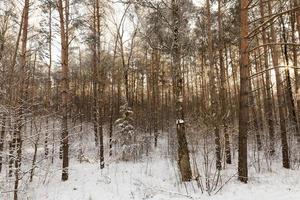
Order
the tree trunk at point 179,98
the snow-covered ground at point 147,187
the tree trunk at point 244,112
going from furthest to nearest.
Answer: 1. the tree trunk at point 179,98
2. the tree trunk at point 244,112
3. the snow-covered ground at point 147,187

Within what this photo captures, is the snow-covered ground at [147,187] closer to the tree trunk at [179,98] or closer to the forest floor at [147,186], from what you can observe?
the forest floor at [147,186]

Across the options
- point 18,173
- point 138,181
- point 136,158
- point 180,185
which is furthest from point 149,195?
point 136,158

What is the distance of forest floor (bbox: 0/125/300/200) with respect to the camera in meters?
7.39

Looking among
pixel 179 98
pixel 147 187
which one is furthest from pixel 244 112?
pixel 147 187

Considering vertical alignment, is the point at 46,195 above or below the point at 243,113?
below

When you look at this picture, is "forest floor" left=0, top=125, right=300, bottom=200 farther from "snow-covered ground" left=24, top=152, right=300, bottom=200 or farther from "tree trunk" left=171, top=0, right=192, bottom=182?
"tree trunk" left=171, top=0, right=192, bottom=182

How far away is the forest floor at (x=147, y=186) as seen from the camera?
739 centimetres

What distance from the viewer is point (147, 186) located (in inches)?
357

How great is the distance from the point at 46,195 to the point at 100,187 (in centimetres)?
175

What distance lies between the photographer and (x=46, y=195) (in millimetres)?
9594

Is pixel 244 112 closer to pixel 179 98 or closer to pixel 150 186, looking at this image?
pixel 179 98

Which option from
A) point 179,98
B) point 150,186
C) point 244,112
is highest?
point 179,98

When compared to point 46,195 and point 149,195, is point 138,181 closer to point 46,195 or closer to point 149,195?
point 149,195

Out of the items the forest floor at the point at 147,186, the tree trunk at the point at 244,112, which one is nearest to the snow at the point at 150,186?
the forest floor at the point at 147,186
